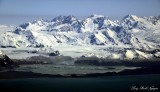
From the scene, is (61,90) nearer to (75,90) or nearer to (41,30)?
(75,90)

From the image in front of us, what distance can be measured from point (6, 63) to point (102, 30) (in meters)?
3.49

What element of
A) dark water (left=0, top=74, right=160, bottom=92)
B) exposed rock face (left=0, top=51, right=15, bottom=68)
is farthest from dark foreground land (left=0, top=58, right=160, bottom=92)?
exposed rock face (left=0, top=51, right=15, bottom=68)

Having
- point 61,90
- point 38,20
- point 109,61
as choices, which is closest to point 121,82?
point 109,61

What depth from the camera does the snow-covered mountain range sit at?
431 inches

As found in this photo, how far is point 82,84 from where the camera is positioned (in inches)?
411

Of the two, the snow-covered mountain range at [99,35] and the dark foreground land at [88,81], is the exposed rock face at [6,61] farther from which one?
the snow-covered mountain range at [99,35]

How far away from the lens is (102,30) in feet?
42.7


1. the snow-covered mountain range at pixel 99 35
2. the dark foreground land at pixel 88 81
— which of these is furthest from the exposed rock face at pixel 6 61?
the snow-covered mountain range at pixel 99 35

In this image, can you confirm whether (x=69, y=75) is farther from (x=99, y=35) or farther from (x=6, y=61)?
(x=99, y=35)

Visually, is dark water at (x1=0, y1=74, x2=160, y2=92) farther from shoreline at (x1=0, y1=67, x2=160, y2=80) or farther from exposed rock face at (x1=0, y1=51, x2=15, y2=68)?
exposed rock face at (x1=0, y1=51, x2=15, y2=68)

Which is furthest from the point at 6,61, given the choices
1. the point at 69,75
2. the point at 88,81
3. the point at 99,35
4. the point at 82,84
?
the point at 99,35

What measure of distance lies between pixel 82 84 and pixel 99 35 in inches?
88.1

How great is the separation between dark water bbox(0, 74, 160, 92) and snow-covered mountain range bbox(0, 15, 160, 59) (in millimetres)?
689

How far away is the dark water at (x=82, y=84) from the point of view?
32.8ft
